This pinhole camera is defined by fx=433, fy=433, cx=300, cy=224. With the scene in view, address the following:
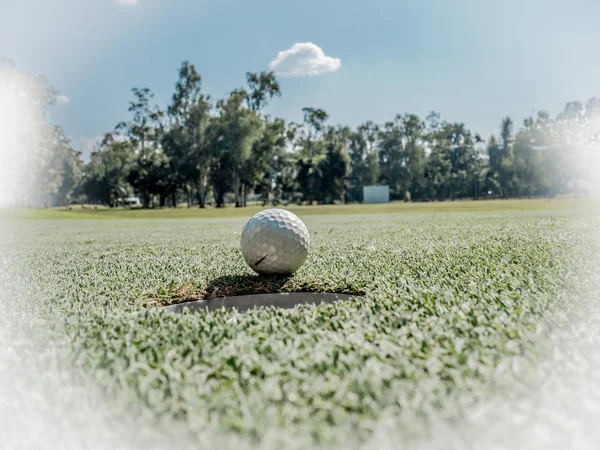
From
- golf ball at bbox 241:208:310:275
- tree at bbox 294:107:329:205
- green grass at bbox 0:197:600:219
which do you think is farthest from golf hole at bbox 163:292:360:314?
tree at bbox 294:107:329:205

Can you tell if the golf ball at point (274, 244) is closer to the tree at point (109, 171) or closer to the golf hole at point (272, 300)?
the golf hole at point (272, 300)

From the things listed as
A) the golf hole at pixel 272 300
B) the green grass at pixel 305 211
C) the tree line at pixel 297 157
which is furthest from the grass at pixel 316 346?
the tree line at pixel 297 157

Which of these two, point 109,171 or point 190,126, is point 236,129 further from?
point 109,171

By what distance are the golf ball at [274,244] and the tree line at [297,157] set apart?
33486 mm

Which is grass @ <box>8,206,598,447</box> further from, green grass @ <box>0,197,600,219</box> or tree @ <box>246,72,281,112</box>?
tree @ <box>246,72,281,112</box>

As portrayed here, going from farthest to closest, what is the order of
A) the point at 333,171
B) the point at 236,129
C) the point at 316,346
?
the point at 333,171 → the point at 236,129 → the point at 316,346

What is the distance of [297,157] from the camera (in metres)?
55.3

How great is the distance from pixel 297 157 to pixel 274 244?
52.8m

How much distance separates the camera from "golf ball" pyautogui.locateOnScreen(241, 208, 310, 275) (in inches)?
128

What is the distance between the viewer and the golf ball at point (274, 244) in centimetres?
325

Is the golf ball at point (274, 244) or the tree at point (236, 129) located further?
the tree at point (236, 129)

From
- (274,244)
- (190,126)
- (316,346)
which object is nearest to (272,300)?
(274,244)

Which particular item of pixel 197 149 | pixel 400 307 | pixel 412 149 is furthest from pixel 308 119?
pixel 400 307

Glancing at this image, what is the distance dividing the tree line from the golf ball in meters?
33.5
